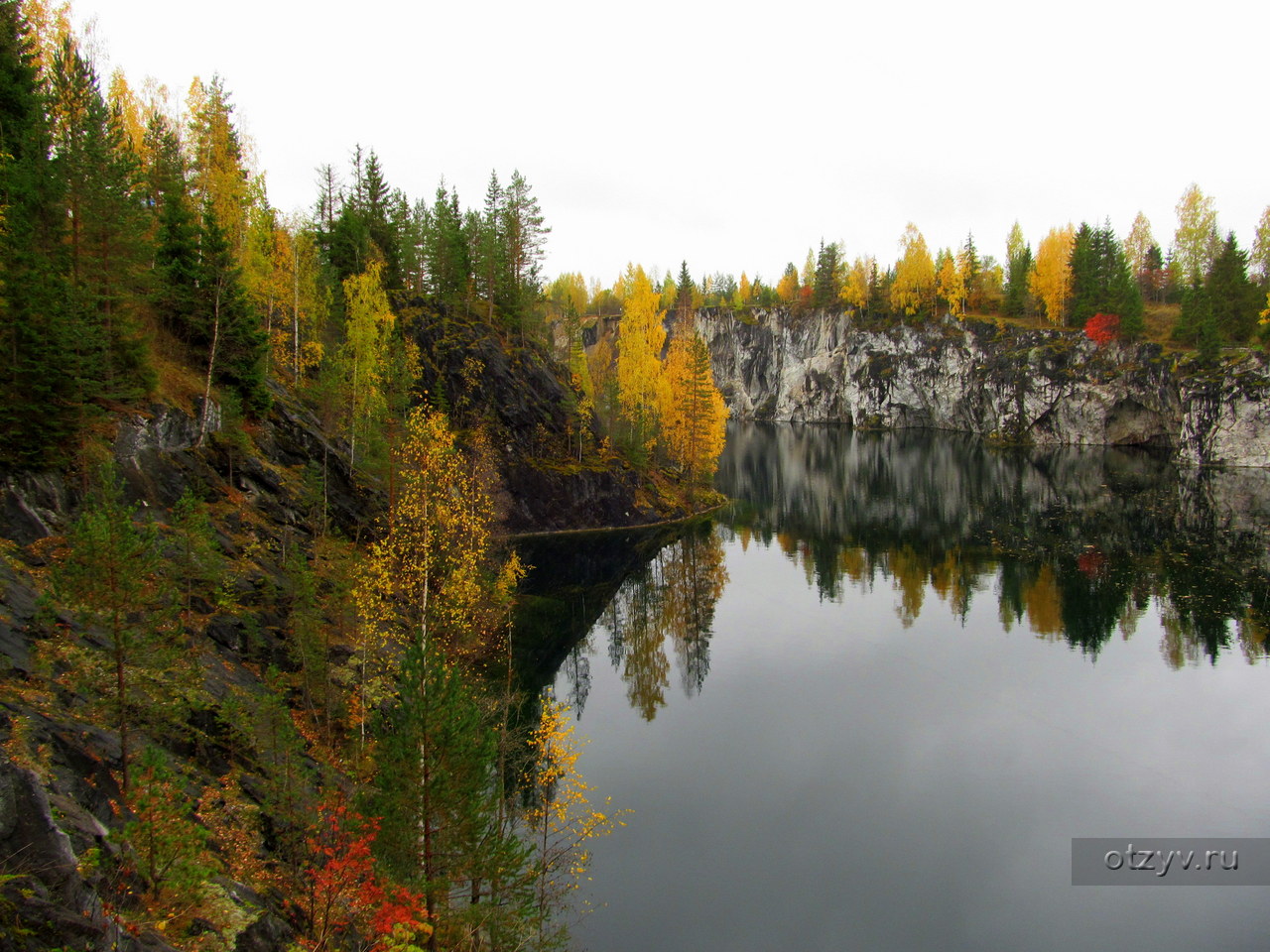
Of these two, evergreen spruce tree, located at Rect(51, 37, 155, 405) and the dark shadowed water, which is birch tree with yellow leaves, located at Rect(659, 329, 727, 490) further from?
evergreen spruce tree, located at Rect(51, 37, 155, 405)

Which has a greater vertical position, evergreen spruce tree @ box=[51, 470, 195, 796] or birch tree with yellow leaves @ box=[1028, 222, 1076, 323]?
birch tree with yellow leaves @ box=[1028, 222, 1076, 323]

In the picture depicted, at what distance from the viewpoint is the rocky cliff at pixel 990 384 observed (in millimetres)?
86812

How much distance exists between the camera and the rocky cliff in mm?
86812

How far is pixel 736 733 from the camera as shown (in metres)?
27.1

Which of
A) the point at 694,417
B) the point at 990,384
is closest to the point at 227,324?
the point at 694,417

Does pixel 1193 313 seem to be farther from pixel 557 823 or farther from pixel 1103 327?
pixel 557 823

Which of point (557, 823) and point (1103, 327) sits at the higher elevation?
point (1103, 327)

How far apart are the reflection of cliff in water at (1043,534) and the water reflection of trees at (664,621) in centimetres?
866

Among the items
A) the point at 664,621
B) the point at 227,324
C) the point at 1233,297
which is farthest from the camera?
the point at 1233,297

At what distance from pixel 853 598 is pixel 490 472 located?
26.3 meters

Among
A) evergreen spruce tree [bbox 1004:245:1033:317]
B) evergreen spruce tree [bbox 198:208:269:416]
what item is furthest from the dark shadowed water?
evergreen spruce tree [bbox 1004:245:1033:317]

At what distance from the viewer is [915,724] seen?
2773cm

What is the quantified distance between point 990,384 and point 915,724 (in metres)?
110

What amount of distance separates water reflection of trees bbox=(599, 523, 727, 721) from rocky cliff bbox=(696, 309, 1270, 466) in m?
78.2
